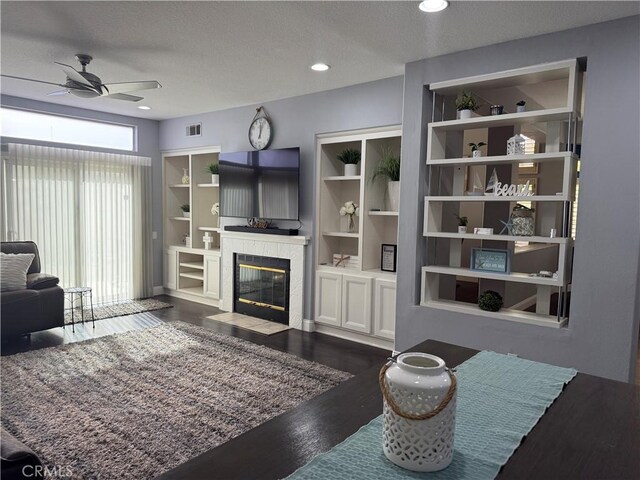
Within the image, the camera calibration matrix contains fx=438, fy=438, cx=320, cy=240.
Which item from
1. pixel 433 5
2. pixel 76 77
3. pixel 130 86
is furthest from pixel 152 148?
pixel 433 5

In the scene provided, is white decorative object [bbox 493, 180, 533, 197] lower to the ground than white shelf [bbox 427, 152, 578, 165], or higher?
lower

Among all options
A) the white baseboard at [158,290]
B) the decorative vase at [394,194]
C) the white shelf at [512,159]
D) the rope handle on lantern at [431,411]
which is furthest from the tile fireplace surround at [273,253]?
the rope handle on lantern at [431,411]

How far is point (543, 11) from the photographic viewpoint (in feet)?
9.16

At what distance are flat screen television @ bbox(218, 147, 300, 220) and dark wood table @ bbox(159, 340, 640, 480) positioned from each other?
391cm

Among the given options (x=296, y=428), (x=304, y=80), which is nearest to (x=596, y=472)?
(x=296, y=428)

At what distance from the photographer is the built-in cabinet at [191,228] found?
638cm

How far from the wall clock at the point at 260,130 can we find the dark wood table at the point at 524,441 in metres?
4.45

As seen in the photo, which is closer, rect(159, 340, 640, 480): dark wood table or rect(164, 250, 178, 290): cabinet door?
rect(159, 340, 640, 480): dark wood table

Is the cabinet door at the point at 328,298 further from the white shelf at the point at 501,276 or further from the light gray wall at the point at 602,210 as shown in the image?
the light gray wall at the point at 602,210

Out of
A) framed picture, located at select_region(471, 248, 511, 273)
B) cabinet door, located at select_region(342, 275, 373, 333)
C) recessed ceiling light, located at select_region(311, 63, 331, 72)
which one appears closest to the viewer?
framed picture, located at select_region(471, 248, 511, 273)

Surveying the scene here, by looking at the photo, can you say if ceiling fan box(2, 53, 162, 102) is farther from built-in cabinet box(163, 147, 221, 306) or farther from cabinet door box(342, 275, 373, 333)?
cabinet door box(342, 275, 373, 333)

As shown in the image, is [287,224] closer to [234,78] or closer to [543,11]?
[234,78]

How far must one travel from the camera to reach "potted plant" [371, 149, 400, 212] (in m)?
4.53

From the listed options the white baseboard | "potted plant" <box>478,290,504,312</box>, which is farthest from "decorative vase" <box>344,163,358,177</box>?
the white baseboard
